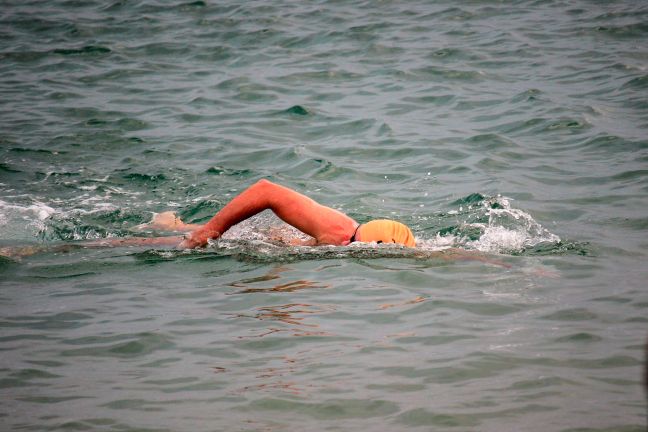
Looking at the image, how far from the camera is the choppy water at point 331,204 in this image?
15.8ft

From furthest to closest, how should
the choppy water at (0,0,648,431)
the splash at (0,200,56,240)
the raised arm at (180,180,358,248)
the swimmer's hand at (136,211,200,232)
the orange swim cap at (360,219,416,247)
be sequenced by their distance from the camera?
the swimmer's hand at (136,211,200,232) → the splash at (0,200,56,240) → the orange swim cap at (360,219,416,247) → the raised arm at (180,180,358,248) → the choppy water at (0,0,648,431)

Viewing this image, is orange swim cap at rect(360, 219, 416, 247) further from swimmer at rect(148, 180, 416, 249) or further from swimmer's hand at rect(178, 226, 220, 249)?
swimmer's hand at rect(178, 226, 220, 249)

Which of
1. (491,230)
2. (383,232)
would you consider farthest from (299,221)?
(491,230)

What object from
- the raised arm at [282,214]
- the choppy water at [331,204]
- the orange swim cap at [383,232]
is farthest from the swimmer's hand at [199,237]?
the orange swim cap at [383,232]

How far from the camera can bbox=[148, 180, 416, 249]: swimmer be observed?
280 inches

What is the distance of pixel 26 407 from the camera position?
15.3 ft

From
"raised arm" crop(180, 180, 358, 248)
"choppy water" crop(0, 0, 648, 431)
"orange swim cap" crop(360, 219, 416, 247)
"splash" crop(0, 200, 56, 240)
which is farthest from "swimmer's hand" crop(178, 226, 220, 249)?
"splash" crop(0, 200, 56, 240)

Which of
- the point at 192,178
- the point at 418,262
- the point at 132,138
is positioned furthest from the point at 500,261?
the point at 132,138

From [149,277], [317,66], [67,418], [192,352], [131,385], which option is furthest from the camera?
[317,66]

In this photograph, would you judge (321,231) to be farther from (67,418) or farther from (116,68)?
(116,68)

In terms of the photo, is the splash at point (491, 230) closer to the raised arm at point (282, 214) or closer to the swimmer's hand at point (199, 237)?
the raised arm at point (282, 214)

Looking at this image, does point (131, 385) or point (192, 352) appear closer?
point (131, 385)

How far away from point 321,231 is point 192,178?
331 cm

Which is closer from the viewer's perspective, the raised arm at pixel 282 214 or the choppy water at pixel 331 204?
the choppy water at pixel 331 204
